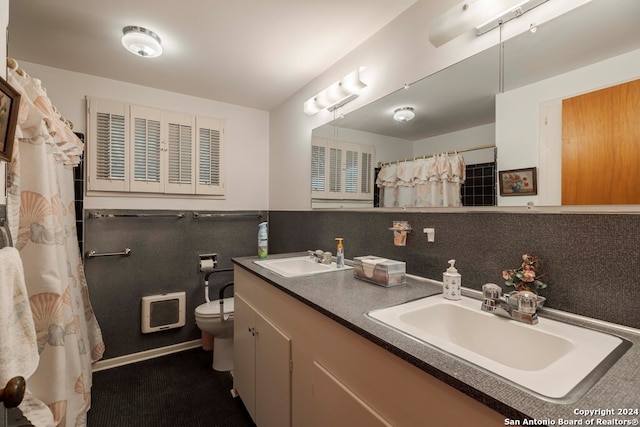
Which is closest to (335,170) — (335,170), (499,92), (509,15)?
(335,170)

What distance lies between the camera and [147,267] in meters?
2.39

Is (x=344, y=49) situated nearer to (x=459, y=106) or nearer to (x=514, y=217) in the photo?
(x=459, y=106)

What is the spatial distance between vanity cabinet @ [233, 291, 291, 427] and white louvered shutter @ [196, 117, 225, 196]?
120 centimetres

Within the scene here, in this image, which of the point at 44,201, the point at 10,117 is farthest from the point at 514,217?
the point at 44,201

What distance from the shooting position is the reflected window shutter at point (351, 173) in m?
1.87

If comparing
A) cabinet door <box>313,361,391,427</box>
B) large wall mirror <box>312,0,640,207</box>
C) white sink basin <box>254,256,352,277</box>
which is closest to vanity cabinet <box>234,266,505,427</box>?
cabinet door <box>313,361,391,427</box>

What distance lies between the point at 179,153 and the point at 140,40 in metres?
1.02

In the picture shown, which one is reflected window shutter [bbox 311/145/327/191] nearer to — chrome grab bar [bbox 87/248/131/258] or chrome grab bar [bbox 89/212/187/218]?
chrome grab bar [bbox 89/212/187/218]

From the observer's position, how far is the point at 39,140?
117 cm

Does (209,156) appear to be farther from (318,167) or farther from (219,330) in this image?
(219,330)

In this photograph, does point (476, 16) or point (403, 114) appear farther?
point (403, 114)

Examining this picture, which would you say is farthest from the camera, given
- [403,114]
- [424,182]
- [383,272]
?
[403,114]

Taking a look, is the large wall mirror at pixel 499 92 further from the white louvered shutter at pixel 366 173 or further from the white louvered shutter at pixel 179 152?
the white louvered shutter at pixel 179 152

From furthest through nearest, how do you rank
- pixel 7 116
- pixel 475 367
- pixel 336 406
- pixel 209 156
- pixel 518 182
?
pixel 209 156, pixel 518 182, pixel 336 406, pixel 7 116, pixel 475 367
